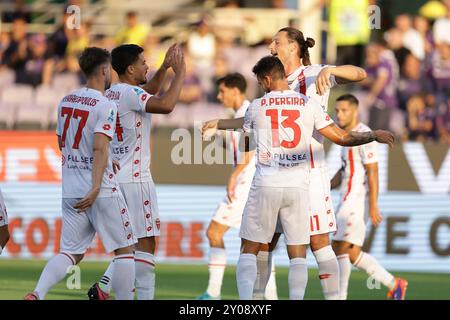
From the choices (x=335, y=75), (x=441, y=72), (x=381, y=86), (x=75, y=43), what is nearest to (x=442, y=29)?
(x=441, y=72)

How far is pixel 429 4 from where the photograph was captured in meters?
23.4

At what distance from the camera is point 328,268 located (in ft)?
35.9

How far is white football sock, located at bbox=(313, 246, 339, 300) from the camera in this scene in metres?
10.9

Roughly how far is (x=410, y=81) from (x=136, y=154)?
35.9 feet

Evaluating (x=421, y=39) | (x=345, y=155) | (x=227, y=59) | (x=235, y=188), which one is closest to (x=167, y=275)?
(x=235, y=188)

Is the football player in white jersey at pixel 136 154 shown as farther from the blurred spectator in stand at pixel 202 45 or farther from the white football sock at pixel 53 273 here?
the blurred spectator in stand at pixel 202 45

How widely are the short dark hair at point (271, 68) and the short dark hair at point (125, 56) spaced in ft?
3.67

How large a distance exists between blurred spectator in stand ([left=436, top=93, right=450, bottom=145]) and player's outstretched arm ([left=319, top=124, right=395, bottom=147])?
33.1 feet

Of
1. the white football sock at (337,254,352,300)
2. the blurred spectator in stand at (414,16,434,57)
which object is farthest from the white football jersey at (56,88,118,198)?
the blurred spectator in stand at (414,16,434,57)

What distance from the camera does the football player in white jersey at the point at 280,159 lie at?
10.4m

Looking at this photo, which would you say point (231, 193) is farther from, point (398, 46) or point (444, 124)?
point (398, 46)

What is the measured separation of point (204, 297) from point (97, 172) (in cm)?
390

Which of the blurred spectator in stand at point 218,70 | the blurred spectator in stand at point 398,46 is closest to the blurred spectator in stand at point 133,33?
the blurred spectator in stand at point 218,70

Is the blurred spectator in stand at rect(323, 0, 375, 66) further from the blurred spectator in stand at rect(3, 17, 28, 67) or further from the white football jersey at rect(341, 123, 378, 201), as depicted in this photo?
the white football jersey at rect(341, 123, 378, 201)
